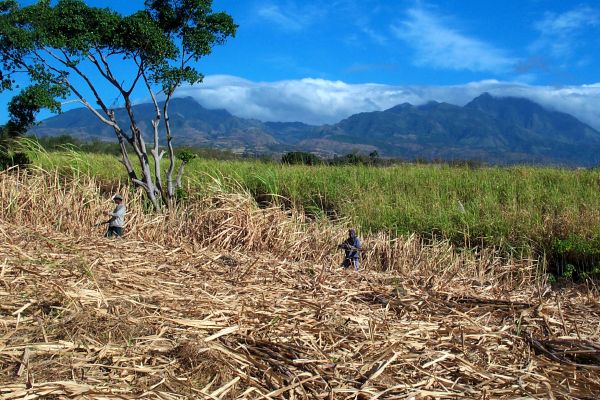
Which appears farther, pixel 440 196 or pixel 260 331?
pixel 440 196

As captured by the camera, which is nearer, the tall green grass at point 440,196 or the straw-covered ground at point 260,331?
the straw-covered ground at point 260,331

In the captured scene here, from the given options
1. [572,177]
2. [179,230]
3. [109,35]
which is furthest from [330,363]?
[572,177]

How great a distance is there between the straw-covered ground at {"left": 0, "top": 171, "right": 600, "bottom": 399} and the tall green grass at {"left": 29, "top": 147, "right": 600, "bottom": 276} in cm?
617

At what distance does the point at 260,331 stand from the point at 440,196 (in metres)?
12.4

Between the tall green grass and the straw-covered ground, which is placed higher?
the straw-covered ground

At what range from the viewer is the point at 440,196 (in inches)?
551

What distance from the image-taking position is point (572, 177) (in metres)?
14.6

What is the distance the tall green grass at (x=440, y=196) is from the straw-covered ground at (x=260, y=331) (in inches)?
243

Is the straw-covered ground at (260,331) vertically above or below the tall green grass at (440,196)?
above

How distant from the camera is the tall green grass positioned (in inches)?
423

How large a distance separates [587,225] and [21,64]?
36.4ft

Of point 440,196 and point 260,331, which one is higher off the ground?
point 260,331

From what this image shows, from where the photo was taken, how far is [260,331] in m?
2.21

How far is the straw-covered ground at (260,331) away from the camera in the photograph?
6.04ft
